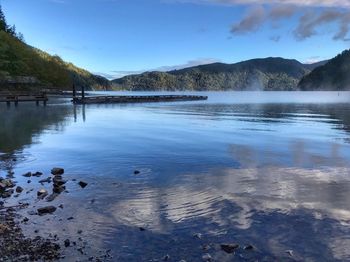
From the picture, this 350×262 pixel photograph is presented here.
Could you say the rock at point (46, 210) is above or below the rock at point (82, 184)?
above

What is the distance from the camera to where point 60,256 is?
28.5 ft

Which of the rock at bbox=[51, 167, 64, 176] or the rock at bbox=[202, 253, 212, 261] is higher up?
the rock at bbox=[202, 253, 212, 261]

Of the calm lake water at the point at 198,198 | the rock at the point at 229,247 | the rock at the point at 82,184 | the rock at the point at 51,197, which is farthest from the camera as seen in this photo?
the rock at the point at 82,184

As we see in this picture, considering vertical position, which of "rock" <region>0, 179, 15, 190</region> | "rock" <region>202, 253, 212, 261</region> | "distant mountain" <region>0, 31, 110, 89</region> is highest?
"distant mountain" <region>0, 31, 110, 89</region>

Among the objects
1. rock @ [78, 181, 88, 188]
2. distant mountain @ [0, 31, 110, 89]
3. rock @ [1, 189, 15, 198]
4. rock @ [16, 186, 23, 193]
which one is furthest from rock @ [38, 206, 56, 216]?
distant mountain @ [0, 31, 110, 89]

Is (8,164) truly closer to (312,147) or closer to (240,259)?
(240,259)

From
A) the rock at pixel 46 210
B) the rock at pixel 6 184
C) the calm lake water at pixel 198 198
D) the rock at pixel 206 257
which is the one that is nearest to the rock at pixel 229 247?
the calm lake water at pixel 198 198

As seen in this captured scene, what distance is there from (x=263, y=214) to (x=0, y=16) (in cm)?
16942

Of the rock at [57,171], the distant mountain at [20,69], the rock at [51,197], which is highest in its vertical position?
the distant mountain at [20,69]

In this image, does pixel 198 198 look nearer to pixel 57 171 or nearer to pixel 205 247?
pixel 205 247

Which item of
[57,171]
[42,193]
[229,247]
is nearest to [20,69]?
[57,171]

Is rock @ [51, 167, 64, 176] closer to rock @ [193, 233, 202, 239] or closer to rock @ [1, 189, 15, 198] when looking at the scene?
rock @ [1, 189, 15, 198]

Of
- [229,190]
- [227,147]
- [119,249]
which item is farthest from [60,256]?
[227,147]

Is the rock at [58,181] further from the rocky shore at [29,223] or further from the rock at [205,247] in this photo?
the rock at [205,247]
